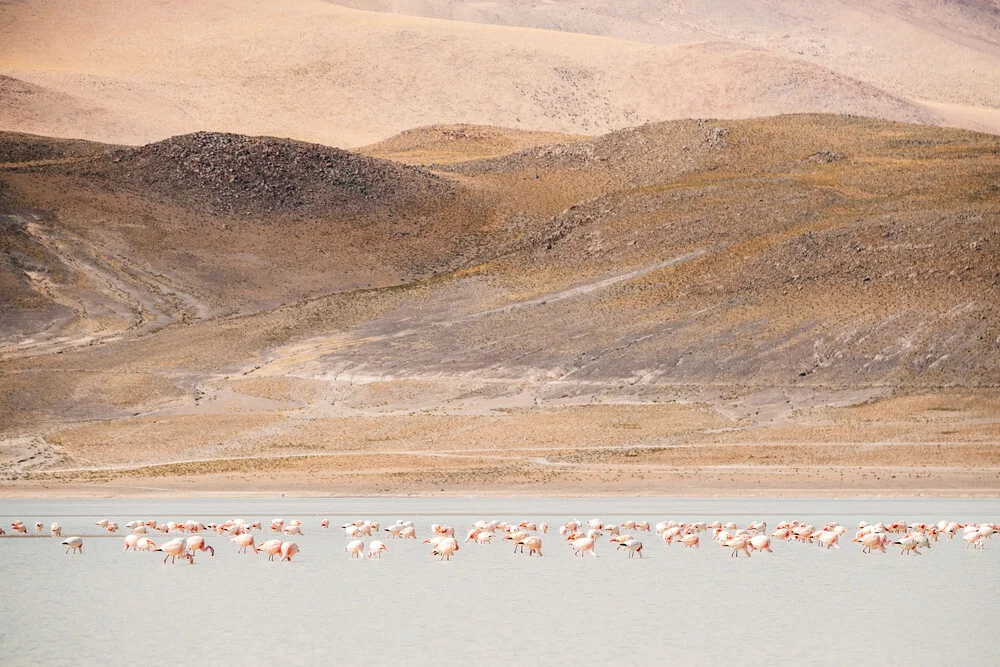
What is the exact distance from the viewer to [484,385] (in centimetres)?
7044

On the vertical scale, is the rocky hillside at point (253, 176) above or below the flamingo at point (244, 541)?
above

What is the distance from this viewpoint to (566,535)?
32.0 m

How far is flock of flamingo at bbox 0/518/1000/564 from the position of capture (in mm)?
29266

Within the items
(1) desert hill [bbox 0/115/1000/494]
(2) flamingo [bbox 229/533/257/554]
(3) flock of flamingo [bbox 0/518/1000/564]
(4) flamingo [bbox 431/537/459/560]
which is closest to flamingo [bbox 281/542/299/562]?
(3) flock of flamingo [bbox 0/518/1000/564]

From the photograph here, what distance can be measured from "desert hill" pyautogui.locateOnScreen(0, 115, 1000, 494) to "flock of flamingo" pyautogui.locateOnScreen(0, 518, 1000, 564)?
12.8m

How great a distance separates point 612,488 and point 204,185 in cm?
6602

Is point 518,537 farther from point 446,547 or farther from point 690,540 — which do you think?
point 690,540

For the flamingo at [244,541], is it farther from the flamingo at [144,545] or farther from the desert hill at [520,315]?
the desert hill at [520,315]

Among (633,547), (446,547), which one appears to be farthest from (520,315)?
(446,547)

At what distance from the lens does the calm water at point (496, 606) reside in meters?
19.2

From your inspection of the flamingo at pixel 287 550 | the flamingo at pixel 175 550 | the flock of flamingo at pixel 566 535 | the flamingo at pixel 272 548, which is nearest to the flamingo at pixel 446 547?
the flock of flamingo at pixel 566 535

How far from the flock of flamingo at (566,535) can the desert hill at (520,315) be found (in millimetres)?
12841

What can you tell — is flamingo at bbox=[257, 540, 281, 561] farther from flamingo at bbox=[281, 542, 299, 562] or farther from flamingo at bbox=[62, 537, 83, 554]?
flamingo at bbox=[62, 537, 83, 554]

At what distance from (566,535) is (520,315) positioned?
46664 millimetres
